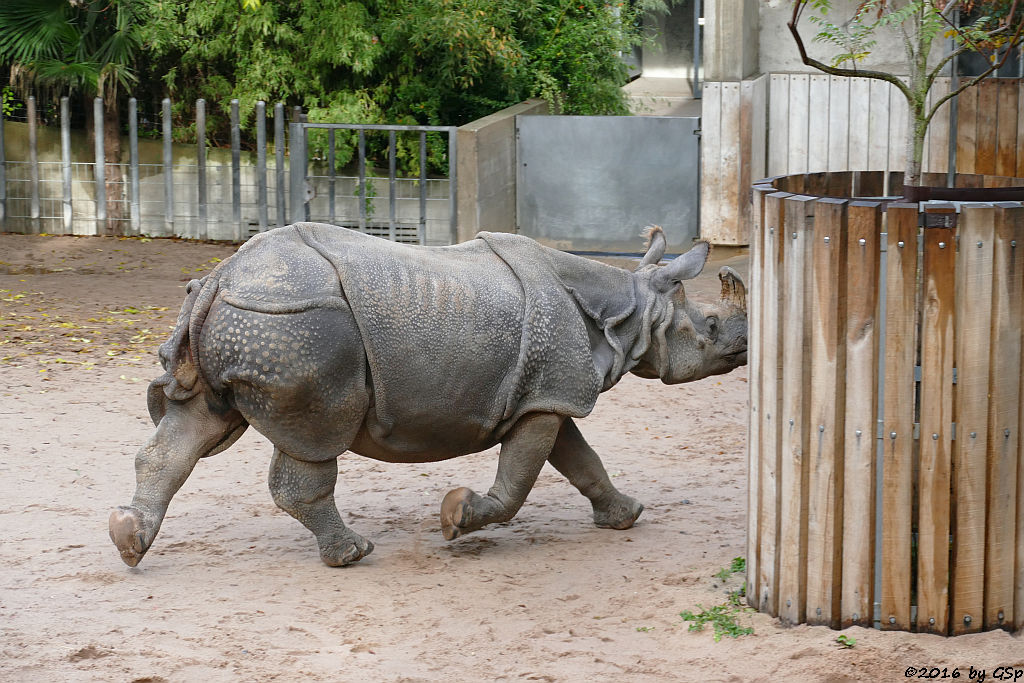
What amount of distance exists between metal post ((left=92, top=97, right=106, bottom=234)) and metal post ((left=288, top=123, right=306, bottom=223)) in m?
2.34

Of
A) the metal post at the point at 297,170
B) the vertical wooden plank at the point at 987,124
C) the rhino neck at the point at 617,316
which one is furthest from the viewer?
the metal post at the point at 297,170

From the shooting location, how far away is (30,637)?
201 inches

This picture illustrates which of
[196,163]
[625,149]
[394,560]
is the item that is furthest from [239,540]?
[196,163]

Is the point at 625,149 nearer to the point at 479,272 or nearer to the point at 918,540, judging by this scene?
the point at 479,272

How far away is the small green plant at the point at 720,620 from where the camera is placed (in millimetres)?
5035

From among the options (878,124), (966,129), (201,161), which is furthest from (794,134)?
(201,161)

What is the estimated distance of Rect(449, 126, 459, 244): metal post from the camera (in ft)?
45.8

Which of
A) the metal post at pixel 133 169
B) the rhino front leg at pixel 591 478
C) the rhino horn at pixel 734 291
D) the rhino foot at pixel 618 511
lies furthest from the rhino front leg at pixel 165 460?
the metal post at pixel 133 169

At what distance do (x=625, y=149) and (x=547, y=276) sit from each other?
8821 mm

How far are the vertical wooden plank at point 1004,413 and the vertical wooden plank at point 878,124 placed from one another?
9308 millimetres

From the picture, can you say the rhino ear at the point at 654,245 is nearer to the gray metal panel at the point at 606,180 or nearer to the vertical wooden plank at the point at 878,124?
the vertical wooden plank at the point at 878,124

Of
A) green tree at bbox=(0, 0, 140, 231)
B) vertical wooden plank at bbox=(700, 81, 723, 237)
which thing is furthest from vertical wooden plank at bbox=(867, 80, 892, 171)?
green tree at bbox=(0, 0, 140, 231)

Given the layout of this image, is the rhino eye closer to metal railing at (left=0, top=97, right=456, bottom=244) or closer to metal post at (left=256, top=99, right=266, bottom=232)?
metal railing at (left=0, top=97, right=456, bottom=244)

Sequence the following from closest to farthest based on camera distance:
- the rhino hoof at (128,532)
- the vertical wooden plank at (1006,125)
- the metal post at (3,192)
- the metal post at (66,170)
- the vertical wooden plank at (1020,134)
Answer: the rhino hoof at (128,532) → the vertical wooden plank at (1020,134) → the vertical wooden plank at (1006,125) → the metal post at (66,170) → the metal post at (3,192)
